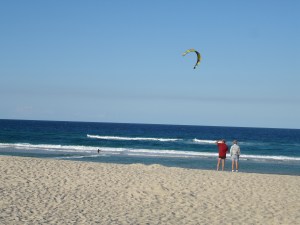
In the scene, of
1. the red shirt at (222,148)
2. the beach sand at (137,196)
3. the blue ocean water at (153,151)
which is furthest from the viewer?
the blue ocean water at (153,151)

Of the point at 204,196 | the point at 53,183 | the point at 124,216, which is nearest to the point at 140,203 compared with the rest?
the point at 124,216

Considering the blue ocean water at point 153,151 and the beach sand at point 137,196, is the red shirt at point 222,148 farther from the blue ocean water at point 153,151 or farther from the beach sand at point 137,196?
the blue ocean water at point 153,151

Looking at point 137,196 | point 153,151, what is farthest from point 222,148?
point 153,151

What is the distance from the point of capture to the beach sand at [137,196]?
8727 mm

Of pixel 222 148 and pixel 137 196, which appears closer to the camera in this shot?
pixel 137 196

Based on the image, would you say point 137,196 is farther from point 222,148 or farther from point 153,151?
point 153,151

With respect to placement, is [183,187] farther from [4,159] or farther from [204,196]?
[4,159]

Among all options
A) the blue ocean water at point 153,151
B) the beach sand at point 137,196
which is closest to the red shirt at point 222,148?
the beach sand at point 137,196

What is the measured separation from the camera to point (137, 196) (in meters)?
10.7

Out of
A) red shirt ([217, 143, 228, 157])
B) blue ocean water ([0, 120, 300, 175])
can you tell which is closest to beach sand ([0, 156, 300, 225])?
red shirt ([217, 143, 228, 157])

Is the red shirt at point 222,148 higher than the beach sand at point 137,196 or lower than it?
higher

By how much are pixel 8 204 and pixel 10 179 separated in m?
2.81

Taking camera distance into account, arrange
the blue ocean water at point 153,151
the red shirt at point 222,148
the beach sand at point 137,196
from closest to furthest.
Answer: the beach sand at point 137,196 < the red shirt at point 222,148 < the blue ocean water at point 153,151

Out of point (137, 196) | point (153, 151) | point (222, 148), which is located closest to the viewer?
point (137, 196)
